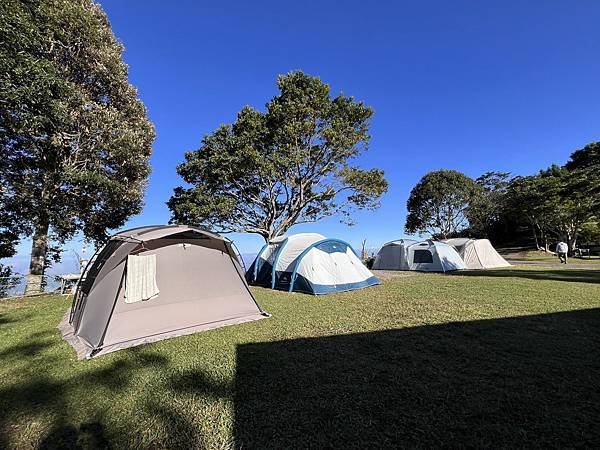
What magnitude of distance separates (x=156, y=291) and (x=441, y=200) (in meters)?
32.1

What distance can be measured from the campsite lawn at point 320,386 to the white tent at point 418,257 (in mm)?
9941

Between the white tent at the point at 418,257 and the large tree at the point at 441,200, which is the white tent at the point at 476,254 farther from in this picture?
the large tree at the point at 441,200

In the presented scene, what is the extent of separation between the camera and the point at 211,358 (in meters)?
3.96

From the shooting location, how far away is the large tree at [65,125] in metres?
7.43

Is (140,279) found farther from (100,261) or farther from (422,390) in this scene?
(422,390)

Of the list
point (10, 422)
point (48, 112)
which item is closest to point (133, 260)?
point (10, 422)

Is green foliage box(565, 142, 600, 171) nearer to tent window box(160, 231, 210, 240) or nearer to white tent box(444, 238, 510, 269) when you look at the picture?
white tent box(444, 238, 510, 269)

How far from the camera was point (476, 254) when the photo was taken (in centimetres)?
1706

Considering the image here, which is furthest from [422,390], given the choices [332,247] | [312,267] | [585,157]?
[585,157]

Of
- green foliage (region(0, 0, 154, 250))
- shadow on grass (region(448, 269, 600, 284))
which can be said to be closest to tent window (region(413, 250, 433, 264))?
shadow on grass (region(448, 269, 600, 284))

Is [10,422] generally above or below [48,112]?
below

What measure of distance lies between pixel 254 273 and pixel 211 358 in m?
7.21

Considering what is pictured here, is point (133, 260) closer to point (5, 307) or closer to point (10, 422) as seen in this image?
point (10, 422)

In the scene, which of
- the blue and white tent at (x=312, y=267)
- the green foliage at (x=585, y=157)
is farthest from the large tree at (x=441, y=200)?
the blue and white tent at (x=312, y=267)
